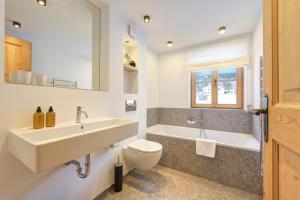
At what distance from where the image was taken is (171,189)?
179cm

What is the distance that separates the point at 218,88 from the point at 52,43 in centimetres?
282

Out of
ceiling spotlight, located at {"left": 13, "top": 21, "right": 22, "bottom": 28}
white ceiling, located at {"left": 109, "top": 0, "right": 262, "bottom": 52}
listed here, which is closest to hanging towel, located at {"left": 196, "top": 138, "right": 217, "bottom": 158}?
white ceiling, located at {"left": 109, "top": 0, "right": 262, "bottom": 52}

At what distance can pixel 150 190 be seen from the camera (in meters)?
1.76

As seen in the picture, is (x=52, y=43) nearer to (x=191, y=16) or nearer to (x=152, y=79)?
(x=191, y=16)

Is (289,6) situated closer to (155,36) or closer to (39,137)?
(39,137)

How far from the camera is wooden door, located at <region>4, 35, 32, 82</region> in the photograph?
1071mm

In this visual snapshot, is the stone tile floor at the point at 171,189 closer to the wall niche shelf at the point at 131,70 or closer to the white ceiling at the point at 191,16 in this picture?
the wall niche shelf at the point at 131,70

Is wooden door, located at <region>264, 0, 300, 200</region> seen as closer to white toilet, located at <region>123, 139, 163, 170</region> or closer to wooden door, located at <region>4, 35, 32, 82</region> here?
white toilet, located at <region>123, 139, 163, 170</region>

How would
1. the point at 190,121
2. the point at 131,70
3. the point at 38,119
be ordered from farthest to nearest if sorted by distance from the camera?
the point at 190,121 < the point at 131,70 < the point at 38,119

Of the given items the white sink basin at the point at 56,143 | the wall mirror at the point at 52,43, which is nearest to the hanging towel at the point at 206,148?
the white sink basin at the point at 56,143

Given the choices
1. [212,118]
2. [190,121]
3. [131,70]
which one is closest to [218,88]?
[212,118]

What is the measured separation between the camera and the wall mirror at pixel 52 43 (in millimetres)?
1135

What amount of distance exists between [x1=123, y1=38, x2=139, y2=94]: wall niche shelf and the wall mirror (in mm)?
532

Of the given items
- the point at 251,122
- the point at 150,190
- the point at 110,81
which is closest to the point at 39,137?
the point at 110,81
